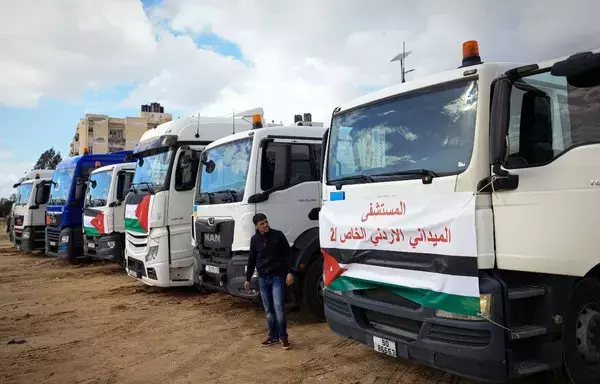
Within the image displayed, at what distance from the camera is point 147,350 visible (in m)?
5.75

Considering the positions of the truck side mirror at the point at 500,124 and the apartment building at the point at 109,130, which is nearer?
the truck side mirror at the point at 500,124

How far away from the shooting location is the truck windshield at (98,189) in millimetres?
11680

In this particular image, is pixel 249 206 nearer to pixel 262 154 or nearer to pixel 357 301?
pixel 262 154

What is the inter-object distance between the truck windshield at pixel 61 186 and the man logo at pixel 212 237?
7.96 meters

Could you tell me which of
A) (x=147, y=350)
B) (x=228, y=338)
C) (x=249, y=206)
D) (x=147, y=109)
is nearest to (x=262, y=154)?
(x=249, y=206)

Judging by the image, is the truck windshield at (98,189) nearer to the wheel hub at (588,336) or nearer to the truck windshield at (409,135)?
→ the truck windshield at (409,135)

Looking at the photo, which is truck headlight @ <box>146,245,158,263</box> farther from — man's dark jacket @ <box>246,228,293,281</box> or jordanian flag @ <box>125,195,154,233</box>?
man's dark jacket @ <box>246,228,293,281</box>

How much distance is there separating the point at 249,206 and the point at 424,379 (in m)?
3.05

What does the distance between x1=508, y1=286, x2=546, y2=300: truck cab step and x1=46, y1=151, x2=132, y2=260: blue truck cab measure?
11.3 metres

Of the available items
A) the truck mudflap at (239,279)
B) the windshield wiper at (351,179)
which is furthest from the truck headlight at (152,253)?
the windshield wiper at (351,179)

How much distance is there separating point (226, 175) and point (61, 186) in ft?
29.6

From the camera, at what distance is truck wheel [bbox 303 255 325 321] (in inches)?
259

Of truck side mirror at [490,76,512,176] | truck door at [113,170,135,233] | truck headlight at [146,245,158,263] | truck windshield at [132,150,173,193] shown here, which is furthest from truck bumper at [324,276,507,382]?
truck door at [113,170,135,233]

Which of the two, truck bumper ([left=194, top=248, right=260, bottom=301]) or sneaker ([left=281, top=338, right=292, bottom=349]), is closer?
sneaker ([left=281, top=338, right=292, bottom=349])
